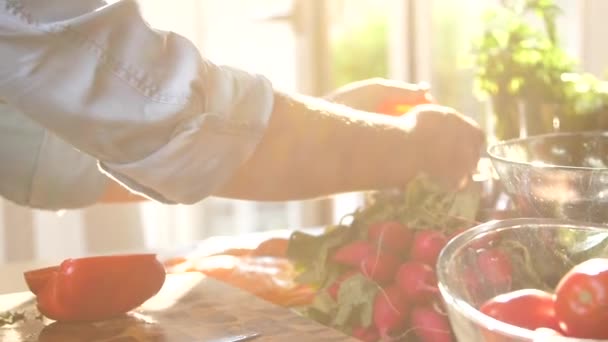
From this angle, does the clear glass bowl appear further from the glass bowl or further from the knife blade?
the knife blade

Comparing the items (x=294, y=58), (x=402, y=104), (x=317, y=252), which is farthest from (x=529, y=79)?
(x=294, y=58)

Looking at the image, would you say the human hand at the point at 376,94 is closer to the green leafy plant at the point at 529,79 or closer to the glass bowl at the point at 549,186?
the green leafy plant at the point at 529,79

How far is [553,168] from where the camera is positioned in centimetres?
73

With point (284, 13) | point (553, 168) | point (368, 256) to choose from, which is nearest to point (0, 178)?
point (368, 256)

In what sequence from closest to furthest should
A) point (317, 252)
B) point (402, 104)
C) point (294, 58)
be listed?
point (317, 252)
point (402, 104)
point (294, 58)

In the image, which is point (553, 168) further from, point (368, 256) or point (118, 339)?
point (118, 339)

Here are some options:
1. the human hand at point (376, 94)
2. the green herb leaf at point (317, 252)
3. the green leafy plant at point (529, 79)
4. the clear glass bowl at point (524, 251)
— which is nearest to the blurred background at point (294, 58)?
the green leafy plant at point (529, 79)

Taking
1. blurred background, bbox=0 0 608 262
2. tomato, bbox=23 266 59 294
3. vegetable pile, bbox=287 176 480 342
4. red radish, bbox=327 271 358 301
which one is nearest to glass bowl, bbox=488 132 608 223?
vegetable pile, bbox=287 176 480 342

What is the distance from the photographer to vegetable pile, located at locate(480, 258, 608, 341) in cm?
53

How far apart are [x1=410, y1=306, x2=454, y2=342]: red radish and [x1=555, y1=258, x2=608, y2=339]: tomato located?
168mm

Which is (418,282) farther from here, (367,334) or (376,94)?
(376,94)

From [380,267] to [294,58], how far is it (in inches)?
61.3

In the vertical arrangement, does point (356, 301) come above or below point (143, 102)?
below

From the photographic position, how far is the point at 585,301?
0.53 metres
